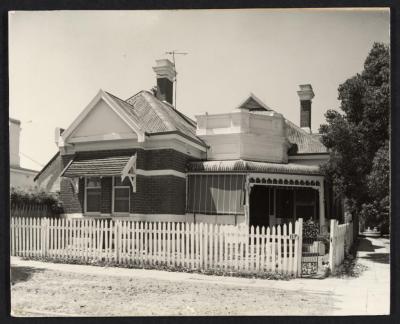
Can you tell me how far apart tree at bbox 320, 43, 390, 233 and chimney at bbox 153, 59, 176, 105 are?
294 inches

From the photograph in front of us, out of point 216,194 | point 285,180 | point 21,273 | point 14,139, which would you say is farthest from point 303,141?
point 21,273

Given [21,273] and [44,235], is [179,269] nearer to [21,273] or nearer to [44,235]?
[21,273]

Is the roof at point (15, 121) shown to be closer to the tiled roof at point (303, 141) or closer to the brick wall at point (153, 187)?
the brick wall at point (153, 187)

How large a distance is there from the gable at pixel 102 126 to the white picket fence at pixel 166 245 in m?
2.85

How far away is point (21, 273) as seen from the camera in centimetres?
1088


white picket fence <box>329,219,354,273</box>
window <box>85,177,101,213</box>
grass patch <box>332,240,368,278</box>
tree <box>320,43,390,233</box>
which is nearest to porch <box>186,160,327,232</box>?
tree <box>320,43,390,233</box>

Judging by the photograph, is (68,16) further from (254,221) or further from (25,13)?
(254,221)

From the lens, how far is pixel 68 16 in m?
9.83

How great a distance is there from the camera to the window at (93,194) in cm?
1505

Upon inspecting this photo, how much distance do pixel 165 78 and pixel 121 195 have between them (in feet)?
20.1

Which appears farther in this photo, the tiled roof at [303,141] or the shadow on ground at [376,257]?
the tiled roof at [303,141]

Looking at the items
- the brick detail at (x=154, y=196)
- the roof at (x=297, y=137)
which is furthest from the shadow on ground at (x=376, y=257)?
the brick detail at (x=154, y=196)

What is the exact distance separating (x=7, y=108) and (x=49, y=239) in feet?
16.1

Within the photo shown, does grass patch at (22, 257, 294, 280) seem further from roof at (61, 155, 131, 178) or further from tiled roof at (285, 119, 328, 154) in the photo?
tiled roof at (285, 119, 328, 154)
